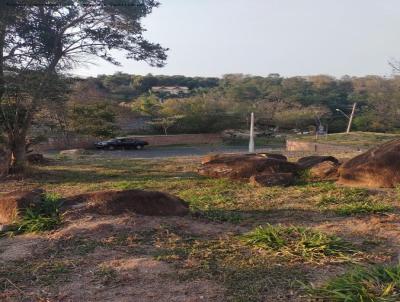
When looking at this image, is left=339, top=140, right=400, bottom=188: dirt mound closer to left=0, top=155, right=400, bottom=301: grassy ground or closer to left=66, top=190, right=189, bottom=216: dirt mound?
left=0, top=155, right=400, bottom=301: grassy ground

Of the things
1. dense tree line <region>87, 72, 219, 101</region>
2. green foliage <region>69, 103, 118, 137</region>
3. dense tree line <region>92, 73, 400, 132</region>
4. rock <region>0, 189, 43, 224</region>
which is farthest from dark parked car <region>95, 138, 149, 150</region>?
rock <region>0, 189, 43, 224</region>

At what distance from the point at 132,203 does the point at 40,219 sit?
109cm

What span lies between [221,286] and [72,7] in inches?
396

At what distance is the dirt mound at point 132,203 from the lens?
6.04m

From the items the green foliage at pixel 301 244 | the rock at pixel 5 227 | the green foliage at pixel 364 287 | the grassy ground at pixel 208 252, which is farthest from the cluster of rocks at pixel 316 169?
the green foliage at pixel 364 287

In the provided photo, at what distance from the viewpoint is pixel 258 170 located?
10.4 metres

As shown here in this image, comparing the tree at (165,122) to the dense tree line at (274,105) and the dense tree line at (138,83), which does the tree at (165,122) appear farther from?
the dense tree line at (138,83)

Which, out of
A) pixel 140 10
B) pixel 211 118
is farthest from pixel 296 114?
pixel 140 10

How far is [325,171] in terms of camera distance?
392 inches

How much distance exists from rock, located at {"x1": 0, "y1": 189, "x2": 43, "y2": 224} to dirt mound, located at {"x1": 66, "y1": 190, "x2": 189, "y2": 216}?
437 mm

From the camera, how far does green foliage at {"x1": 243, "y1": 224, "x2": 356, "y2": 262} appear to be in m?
4.39

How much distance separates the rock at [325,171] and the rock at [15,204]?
224 inches

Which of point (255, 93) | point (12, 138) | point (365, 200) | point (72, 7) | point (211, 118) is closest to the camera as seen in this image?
point (365, 200)

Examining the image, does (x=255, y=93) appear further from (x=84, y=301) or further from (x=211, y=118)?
(x=84, y=301)
